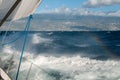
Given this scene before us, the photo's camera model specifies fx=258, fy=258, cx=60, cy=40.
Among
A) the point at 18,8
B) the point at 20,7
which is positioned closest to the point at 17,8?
the point at 18,8

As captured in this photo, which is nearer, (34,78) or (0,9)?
(0,9)

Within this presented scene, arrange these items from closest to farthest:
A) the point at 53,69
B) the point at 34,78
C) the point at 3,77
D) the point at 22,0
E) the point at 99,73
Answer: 1. the point at 22,0
2. the point at 3,77
3. the point at 34,78
4. the point at 99,73
5. the point at 53,69

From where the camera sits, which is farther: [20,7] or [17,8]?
[17,8]

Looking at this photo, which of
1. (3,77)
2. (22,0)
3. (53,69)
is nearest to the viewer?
(22,0)

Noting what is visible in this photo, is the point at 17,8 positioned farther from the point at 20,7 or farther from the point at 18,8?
Result: the point at 20,7

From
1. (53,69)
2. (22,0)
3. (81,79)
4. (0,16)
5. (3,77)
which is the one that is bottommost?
(53,69)

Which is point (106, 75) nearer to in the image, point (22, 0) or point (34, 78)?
point (34, 78)

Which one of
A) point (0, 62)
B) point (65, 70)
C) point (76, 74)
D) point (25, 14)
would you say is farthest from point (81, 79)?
point (25, 14)

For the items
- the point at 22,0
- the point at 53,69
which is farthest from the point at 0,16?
the point at 53,69

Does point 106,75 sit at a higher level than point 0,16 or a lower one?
lower

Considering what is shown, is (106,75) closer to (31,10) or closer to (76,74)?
(76,74)
